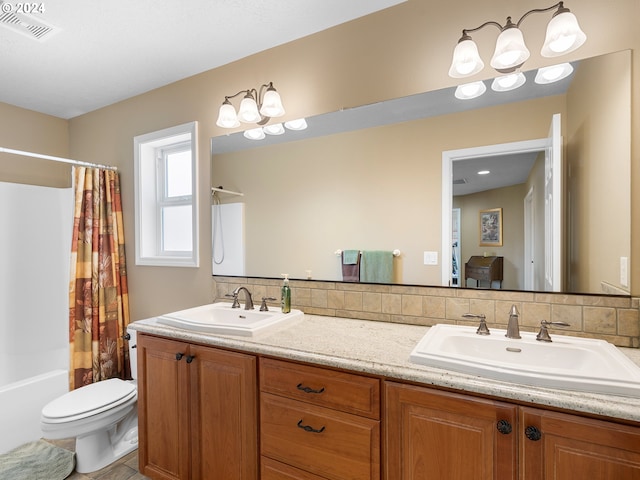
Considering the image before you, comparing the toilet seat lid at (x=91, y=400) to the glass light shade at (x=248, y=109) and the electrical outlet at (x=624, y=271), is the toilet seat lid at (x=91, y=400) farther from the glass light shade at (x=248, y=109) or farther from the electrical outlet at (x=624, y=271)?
the electrical outlet at (x=624, y=271)

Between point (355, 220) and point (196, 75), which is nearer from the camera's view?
point (355, 220)

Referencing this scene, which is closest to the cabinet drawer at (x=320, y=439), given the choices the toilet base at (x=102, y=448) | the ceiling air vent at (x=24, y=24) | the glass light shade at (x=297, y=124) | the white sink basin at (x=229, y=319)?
the white sink basin at (x=229, y=319)

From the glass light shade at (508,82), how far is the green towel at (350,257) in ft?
3.27

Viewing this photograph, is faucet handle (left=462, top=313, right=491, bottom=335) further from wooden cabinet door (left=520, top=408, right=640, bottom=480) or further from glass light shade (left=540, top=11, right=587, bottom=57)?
glass light shade (left=540, top=11, right=587, bottom=57)

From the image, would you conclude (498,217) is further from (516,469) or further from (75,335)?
(75,335)

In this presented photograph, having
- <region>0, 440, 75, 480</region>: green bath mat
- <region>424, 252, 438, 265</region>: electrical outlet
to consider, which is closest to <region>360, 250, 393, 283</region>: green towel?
<region>424, 252, 438, 265</region>: electrical outlet

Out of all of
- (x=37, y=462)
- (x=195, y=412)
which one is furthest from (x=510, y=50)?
(x=37, y=462)

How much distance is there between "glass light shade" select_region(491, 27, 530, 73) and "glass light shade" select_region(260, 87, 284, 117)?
1.09m

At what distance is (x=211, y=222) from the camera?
88.4 inches

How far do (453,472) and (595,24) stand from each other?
68.4 inches

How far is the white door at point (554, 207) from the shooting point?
139 centimetres

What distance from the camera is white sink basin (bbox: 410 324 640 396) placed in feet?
3.04

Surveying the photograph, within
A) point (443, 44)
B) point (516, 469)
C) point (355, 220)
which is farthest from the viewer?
point (355, 220)

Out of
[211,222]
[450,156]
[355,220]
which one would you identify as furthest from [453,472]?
[211,222]
